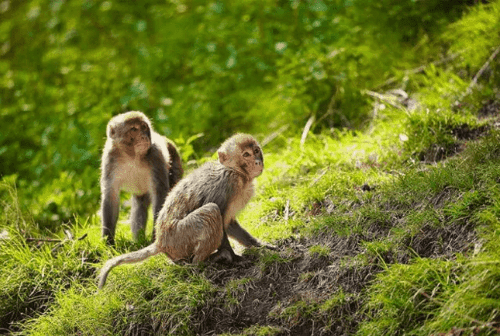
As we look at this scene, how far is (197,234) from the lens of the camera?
5.11 m

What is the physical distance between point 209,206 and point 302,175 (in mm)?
2182

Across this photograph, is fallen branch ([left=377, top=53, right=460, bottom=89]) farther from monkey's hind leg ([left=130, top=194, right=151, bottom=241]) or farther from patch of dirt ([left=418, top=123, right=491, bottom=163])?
monkey's hind leg ([left=130, top=194, right=151, bottom=241])

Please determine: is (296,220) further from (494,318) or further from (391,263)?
(494,318)

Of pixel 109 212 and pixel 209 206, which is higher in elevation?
pixel 209 206

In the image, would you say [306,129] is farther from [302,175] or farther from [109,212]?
[109,212]

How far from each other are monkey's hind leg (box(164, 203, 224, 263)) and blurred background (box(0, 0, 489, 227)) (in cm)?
280

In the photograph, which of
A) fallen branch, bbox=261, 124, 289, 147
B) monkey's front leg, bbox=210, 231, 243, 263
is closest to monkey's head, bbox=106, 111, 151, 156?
monkey's front leg, bbox=210, 231, 243, 263

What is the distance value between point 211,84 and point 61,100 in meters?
3.08

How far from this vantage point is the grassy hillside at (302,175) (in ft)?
15.0

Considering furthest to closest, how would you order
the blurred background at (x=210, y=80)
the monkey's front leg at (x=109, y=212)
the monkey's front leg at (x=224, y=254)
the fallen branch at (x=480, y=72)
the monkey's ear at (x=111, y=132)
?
the blurred background at (x=210, y=80)
the fallen branch at (x=480, y=72)
the monkey's front leg at (x=109, y=212)
the monkey's ear at (x=111, y=132)
the monkey's front leg at (x=224, y=254)

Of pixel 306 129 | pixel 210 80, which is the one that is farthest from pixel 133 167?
pixel 210 80

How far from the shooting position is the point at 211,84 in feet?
33.5

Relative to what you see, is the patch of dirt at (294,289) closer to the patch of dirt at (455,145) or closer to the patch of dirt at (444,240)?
the patch of dirt at (444,240)

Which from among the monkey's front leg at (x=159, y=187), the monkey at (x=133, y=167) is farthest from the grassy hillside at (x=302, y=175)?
the monkey's front leg at (x=159, y=187)
